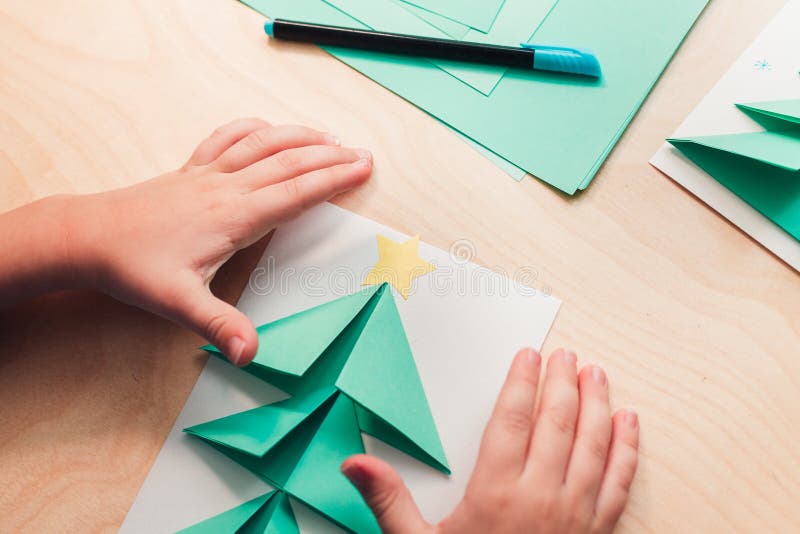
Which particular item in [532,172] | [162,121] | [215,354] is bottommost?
[215,354]

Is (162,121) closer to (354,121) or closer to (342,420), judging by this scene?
(354,121)

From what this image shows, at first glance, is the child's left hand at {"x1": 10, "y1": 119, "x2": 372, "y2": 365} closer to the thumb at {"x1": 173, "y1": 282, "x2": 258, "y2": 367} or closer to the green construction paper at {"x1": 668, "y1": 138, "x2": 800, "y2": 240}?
the thumb at {"x1": 173, "y1": 282, "x2": 258, "y2": 367}

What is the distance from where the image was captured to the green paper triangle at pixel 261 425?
1.48ft

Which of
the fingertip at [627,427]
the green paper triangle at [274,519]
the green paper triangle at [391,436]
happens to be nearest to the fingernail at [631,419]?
the fingertip at [627,427]

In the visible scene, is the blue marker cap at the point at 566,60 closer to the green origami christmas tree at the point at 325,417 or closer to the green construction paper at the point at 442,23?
the green construction paper at the point at 442,23

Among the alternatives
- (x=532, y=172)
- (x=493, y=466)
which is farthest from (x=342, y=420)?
(x=532, y=172)

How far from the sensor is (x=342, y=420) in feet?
1.52

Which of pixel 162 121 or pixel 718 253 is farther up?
pixel 718 253

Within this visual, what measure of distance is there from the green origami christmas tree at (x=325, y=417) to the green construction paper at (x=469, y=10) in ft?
0.93

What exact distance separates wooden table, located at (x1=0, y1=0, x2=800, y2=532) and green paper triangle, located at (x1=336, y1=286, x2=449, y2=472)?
4.1 inches

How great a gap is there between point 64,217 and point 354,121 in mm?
265

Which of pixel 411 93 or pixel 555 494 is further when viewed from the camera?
pixel 411 93

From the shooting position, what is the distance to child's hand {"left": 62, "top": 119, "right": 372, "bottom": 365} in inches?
17.4

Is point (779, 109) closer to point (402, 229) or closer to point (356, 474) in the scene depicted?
point (402, 229)
